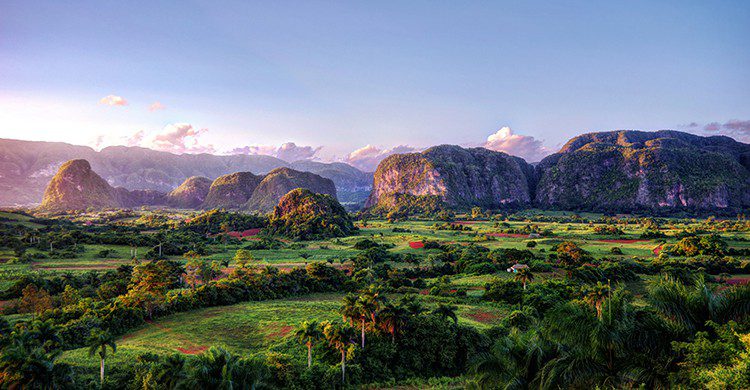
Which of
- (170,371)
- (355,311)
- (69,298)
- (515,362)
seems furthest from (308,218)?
(515,362)

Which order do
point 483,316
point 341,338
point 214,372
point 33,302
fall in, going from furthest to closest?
point 483,316
point 33,302
point 341,338
point 214,372

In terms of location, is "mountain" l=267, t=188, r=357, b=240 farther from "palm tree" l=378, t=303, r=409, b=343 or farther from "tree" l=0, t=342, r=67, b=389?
"tree" l=0, t=342, r=67, b=389

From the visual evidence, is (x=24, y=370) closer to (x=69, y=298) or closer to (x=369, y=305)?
(x=369, y=305)

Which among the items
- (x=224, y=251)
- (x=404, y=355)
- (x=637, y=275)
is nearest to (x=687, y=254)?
(x=637, y=275)

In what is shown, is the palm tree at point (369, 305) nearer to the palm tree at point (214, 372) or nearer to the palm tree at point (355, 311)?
the palm tree at point (355, 311)

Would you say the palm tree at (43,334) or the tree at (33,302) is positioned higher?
the palm tree at (43,334)

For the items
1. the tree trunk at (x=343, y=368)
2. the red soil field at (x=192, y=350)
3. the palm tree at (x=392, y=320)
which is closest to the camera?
the tree trunk at (x=343, y=368)

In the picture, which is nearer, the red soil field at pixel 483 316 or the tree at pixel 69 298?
the tree at pixel 69 298

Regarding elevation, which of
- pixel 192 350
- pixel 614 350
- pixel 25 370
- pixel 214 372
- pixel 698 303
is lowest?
pixel 192 350

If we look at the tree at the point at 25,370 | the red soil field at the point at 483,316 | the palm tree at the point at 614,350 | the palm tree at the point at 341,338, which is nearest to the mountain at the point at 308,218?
the red soil field at the point at 483,316

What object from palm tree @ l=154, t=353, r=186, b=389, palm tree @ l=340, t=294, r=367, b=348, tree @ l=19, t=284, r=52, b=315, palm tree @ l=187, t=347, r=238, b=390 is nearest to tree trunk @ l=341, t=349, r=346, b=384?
palm tree @ l=340, t=294, r=367, b=348
